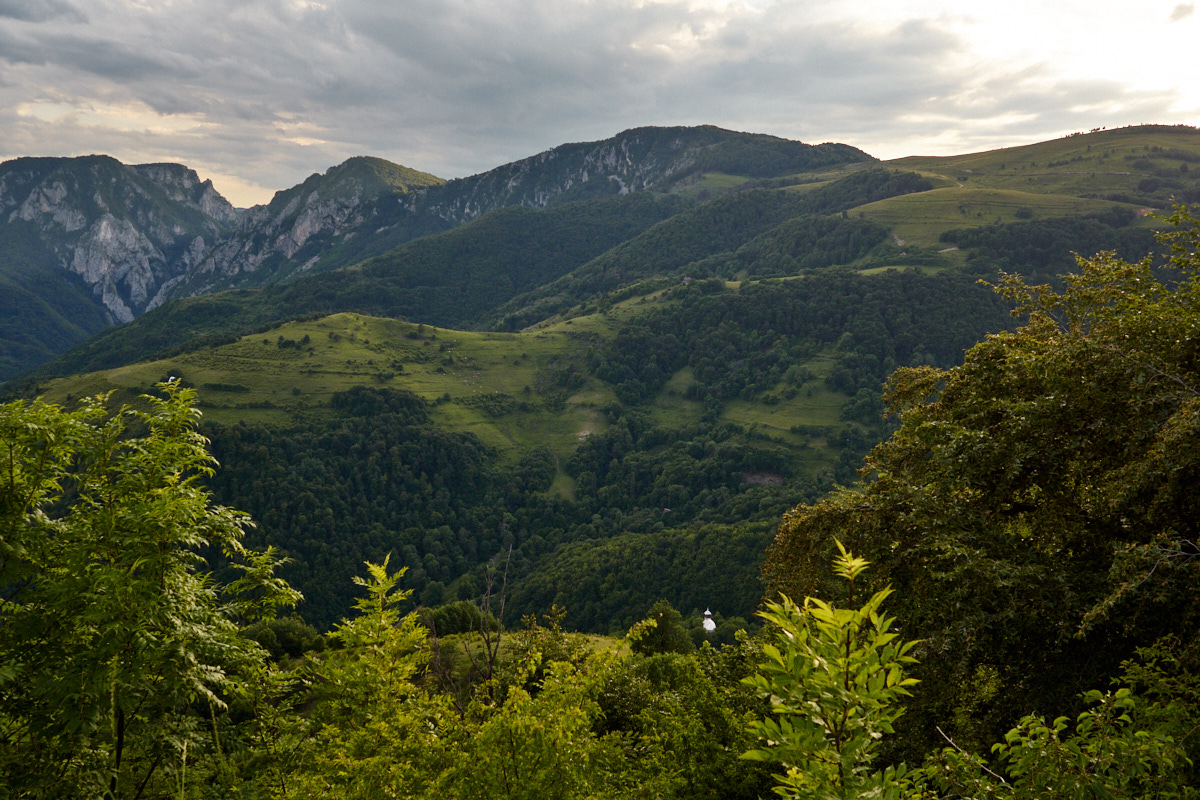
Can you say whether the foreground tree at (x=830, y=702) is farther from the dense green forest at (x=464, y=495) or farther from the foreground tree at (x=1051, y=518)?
the dense green forest at (x=464, y=495)

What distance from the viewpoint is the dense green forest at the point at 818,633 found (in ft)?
18.1

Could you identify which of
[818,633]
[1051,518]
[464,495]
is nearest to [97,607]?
[818,633]

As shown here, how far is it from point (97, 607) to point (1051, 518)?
16945 mm

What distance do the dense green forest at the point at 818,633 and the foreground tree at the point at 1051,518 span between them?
60 mm

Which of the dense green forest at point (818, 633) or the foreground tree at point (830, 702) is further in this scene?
the dense green forest at point (818, 633)

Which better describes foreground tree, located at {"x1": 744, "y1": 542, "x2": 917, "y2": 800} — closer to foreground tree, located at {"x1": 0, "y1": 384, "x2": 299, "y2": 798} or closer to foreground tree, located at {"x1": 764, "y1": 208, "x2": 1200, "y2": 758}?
foreground tree, located at {"x1": 764, "y1": 208, "x2": 1200, "y2": 758}

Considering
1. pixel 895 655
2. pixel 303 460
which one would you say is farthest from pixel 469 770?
pixel 303 460

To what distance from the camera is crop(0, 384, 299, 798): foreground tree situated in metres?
7.52

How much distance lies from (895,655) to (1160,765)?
3.48 meters

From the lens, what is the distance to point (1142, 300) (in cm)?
1289

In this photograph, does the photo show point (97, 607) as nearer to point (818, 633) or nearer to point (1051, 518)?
point (818, 633)

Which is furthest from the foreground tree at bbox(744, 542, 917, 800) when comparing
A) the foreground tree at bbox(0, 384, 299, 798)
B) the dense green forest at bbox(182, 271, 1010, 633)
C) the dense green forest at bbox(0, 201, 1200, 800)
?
the dense green forest at bbox(182, 271, 1010, 633)

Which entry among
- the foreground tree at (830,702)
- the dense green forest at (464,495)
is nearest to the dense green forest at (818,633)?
the foreground tree at (830,702)

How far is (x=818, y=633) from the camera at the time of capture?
454 cm
